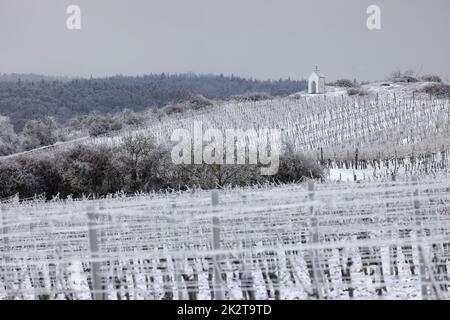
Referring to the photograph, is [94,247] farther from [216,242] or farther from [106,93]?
[106,93]

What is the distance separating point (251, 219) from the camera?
278 inches

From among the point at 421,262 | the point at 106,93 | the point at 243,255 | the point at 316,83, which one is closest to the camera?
the point at 421,262

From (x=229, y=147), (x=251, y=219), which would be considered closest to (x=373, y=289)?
(x=251, y=219)

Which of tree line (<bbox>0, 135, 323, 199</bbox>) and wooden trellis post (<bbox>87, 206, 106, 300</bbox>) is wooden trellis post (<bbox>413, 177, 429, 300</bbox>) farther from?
tree line (<bbox>0, 135, 323, 199</bbox>)

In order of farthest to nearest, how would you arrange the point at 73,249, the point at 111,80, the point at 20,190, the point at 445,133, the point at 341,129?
the point at 111,80, the point at 341,129, the point at 445,133, the point at 20,190, the point at 73,249

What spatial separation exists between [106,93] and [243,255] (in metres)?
43.2

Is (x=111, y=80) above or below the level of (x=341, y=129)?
above

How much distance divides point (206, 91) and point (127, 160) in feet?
97.1

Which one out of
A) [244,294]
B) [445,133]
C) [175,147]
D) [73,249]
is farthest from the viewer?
[445,133]

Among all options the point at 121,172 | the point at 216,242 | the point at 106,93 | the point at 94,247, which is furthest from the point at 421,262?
the point at 106,93

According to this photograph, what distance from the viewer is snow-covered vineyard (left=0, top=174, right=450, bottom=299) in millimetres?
4465

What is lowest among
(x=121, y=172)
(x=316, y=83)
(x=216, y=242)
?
(x=121, y=172)

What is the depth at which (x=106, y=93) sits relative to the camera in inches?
1845
